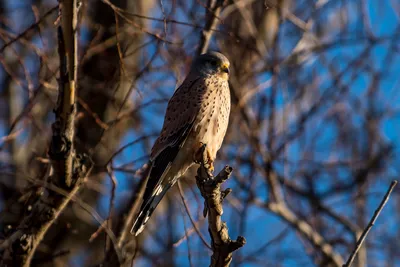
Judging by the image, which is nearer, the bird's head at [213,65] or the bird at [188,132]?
the bird at [188,132]

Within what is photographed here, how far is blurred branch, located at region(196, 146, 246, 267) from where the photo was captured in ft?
7.80

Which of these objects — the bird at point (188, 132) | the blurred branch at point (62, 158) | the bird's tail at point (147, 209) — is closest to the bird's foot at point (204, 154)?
the bird at point (188, 132)

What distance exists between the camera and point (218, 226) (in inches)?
95.1

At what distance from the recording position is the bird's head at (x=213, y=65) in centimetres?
371

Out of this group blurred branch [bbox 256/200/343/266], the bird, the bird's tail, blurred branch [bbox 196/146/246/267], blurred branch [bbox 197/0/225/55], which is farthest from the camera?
blurred branch [bbox 256/200/343/266]

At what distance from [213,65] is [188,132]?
541 millimetres

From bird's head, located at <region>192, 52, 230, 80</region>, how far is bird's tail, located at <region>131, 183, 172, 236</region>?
2.63ft

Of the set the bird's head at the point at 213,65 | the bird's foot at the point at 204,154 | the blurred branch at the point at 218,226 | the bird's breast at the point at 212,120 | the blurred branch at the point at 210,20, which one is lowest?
the blurred branch at the point at 218,226

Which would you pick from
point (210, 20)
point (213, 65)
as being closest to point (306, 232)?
point (213, 65)

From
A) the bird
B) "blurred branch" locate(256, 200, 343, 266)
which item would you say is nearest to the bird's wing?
the bird

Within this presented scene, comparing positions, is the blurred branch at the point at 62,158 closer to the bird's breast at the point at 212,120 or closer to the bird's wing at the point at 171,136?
the bird's wing at the point at 171,136

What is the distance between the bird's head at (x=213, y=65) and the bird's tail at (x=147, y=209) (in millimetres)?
801

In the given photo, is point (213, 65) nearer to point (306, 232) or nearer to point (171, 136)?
point (171, 136)

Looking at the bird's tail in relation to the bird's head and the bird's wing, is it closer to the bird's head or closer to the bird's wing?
the bird's wing
